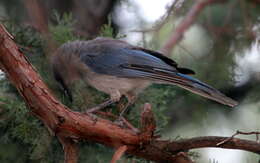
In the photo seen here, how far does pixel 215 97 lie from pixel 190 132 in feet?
6.80

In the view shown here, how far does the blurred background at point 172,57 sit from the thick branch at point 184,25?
10 centimetres

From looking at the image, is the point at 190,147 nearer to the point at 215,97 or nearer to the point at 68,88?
the point at 215,97

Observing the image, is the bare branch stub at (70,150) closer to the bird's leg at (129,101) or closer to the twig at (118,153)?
the twig at (118,153)

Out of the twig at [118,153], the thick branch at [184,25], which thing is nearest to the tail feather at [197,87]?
the twig at [118,153]

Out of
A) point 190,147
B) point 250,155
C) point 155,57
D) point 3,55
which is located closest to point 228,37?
point 250,155

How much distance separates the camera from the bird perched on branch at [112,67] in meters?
4.82

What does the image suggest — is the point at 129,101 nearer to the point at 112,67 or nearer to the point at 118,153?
the point at 112,67

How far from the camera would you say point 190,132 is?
20.8ft

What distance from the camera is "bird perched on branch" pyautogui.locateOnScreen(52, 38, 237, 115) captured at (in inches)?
190

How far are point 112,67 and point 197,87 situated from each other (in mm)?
1087

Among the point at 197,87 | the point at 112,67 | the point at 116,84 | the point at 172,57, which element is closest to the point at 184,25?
A: the point at 172,57

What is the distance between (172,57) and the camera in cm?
634

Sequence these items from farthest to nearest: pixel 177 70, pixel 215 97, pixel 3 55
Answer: pixel 177 70 < pixel 215 97 < pixel 3 55

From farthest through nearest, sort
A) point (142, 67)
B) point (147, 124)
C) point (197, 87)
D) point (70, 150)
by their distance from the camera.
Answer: point (142, 67), point (197, 87), point (70, 150), point (147, 124)
